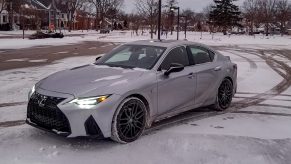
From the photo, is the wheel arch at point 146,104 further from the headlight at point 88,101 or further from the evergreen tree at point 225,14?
the evergreen tree at point 225,14

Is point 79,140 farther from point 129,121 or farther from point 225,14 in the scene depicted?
point 225,14

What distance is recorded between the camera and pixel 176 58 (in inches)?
260

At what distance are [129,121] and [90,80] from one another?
0.79m

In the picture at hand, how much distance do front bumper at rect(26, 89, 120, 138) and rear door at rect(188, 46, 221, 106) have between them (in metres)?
2.16

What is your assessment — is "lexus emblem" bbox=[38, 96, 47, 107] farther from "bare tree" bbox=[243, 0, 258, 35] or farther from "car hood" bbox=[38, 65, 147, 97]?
"bare tree" bbox=[243, 0, 258, 35]

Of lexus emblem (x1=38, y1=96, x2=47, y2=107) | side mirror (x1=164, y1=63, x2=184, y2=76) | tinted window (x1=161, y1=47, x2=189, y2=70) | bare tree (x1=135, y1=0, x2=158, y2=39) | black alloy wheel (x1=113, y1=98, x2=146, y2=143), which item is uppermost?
bare tree (x1=135, y1=0, x2=158, y2=39)

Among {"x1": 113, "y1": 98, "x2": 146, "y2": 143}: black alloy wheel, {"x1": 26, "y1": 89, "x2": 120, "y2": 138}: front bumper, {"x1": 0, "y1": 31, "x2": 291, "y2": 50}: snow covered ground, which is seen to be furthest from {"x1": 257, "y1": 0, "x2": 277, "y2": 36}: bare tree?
{"x1": 26, "y1": 89, "x2": 120, "y2": 138}: front bumper

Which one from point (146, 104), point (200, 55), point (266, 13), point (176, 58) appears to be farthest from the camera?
point (266, 13)

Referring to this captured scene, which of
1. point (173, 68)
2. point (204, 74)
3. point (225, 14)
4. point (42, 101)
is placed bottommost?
point (42, 101)

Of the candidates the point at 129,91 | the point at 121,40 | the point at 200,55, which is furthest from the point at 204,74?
the point at 121,40

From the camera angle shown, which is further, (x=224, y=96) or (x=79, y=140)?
(x=224, y=96)

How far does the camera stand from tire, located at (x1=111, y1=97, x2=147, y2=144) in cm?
527

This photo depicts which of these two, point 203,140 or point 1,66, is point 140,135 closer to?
point 203,140

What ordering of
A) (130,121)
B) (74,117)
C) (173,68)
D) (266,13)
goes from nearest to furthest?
1. (74,117)
2. (130,121)
3. (173,68)
4. (266,13)
